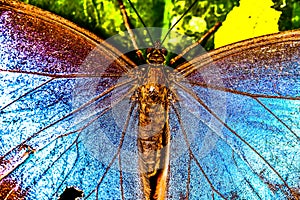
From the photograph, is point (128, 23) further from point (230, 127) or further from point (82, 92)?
point (230, 127)

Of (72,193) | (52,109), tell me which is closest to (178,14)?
(52,109)

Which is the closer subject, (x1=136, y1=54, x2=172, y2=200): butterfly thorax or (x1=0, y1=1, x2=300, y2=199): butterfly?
(x1=0, y1=1, x2=300, y2=199): butterfly

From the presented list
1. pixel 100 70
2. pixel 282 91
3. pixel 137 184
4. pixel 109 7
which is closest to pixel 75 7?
pixel 109 7

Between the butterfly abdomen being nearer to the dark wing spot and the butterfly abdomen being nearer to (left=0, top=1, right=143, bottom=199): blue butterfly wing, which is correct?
(left=0, top=1, right=143, bottom=199): blue butterfly wing

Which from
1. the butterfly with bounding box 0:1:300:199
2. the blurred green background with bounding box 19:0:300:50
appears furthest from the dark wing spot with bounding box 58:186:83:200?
the blurred green background with bounding box 19:0:300:50

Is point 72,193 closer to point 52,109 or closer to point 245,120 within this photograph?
point 52,109

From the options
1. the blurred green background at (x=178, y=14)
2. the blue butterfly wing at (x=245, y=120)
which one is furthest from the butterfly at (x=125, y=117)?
the blurred green background at (x=178, y=14)

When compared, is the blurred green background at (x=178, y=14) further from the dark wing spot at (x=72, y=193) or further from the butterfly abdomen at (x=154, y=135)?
the dark wing spot at (x=72, y=193)
